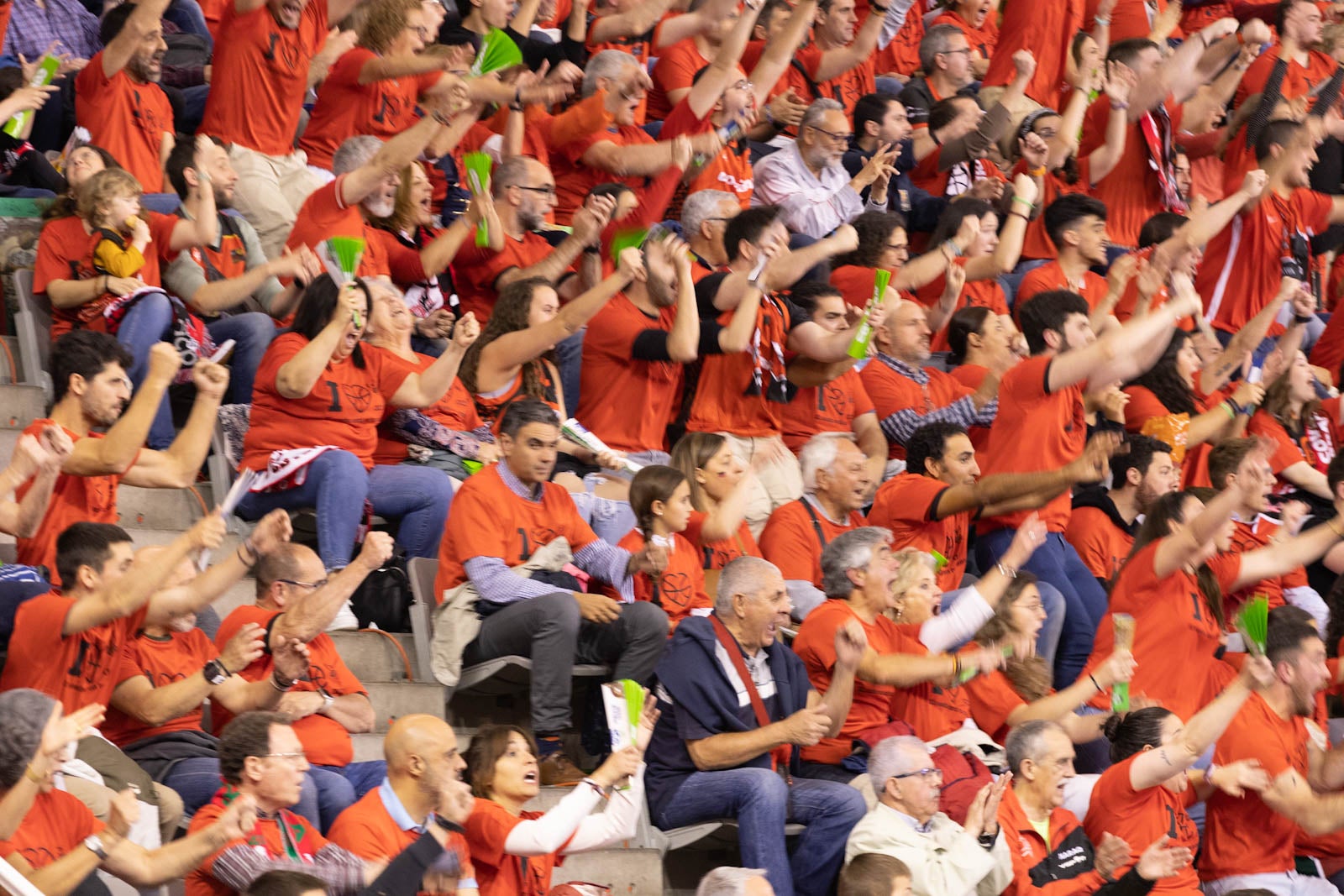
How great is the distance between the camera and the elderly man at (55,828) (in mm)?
4734

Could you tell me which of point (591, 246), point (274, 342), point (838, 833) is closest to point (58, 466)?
point (274, 342)

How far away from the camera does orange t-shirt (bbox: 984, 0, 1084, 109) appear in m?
11.3

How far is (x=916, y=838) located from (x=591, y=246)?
296 cm

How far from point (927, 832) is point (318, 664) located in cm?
182

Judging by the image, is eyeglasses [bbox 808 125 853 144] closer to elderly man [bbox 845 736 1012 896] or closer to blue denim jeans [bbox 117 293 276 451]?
blue denim jeans [bbox 117 293 276 451]

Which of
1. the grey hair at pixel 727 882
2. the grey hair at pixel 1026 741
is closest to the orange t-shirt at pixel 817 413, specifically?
the grey hair at pixel 1026 741

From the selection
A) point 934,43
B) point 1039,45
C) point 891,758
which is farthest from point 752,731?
point 1039,45

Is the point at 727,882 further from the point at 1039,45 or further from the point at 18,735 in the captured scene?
the point at 1039,45

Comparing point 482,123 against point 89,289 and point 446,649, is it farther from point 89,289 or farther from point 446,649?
point 446,649

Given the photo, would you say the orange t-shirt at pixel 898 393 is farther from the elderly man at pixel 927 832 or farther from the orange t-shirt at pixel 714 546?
the elderly man at pixel 927 832

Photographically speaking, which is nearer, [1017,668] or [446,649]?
[446,649]

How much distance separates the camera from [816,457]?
7512 mm

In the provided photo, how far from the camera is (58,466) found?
221 inches

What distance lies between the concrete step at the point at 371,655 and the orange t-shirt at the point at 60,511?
2.80ft
